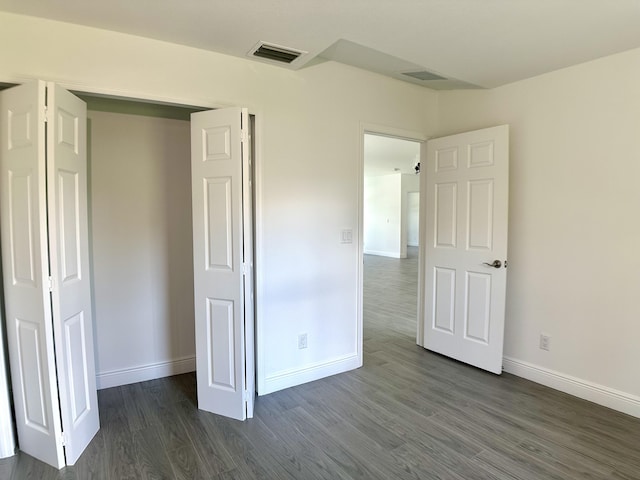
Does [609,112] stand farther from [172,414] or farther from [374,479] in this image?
[172,414]

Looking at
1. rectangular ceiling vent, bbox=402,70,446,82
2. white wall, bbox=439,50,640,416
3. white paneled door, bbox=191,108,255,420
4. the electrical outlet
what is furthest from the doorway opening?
the electrical outlet

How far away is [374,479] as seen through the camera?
6.24 feet

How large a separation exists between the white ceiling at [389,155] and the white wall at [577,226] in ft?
9.01

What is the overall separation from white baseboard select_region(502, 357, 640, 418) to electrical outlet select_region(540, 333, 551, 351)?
→ 0.57 feet

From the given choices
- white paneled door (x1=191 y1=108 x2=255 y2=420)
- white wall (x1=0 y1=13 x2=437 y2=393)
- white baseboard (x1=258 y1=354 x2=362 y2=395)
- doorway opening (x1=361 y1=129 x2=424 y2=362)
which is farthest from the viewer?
doorway opening (x1=361 y1=129 x2=424 y2=362)

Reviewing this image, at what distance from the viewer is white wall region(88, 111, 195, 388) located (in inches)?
113

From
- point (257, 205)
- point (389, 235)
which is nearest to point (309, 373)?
point (257, 205)

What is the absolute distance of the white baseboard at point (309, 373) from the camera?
112 inches

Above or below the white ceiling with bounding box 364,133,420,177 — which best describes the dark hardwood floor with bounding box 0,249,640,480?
below

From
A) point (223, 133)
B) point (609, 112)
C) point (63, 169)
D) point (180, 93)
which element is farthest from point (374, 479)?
point (609, 112)

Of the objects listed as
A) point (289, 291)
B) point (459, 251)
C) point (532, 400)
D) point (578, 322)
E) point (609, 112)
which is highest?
point (609, 112)

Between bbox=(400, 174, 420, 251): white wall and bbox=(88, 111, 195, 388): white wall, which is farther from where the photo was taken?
bbox=(400, 174, 420, 251): white wall

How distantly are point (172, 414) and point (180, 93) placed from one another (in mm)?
2217

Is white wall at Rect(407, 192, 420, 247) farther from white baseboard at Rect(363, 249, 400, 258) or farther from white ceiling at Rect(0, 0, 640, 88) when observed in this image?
white ceiling at Rect(0, 0, 640, 88)
